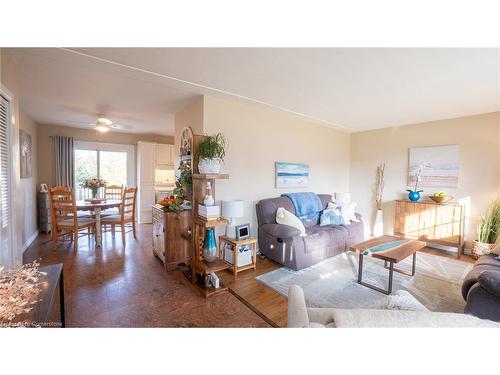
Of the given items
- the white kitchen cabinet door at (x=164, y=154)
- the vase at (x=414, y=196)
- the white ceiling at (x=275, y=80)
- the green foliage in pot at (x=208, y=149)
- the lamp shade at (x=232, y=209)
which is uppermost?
the white ceiling at (x=275, y=80)

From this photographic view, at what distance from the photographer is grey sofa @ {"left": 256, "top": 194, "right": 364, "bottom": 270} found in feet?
9.42

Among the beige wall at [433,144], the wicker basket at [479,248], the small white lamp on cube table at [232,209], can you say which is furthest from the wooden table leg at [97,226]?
the wicker basket at [479,248]

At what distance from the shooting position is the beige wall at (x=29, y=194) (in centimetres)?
357

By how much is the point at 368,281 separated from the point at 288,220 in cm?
124

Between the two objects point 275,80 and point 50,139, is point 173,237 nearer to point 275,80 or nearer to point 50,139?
point 275,80

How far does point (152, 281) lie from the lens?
2535 mm

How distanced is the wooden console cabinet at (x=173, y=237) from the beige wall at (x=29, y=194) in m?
2.50

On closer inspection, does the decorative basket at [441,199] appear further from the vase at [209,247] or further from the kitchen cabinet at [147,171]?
the kitchen cabinet at [147,171]

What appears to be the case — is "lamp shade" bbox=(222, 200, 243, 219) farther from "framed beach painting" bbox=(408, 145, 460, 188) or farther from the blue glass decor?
"framed beach painting" bbox=(408, 145, 460, 188)

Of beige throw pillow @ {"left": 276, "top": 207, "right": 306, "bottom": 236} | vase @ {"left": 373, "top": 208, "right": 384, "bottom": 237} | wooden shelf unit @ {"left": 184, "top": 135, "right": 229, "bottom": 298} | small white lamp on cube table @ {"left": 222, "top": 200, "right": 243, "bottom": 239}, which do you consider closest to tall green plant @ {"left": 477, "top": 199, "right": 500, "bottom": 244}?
vase @ {"left": 373, "top": 208, "right": 384, "bottom": 237}

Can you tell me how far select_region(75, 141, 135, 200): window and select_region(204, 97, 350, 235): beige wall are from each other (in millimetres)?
3978
